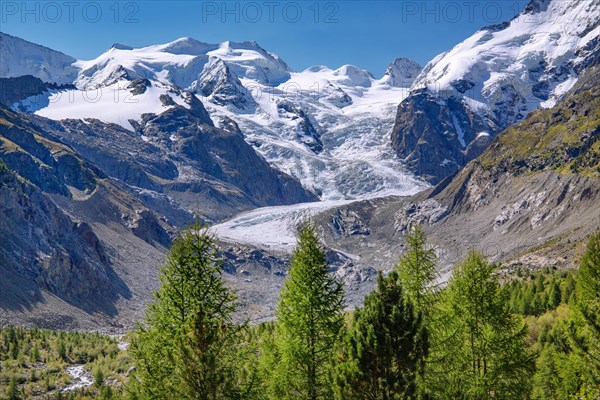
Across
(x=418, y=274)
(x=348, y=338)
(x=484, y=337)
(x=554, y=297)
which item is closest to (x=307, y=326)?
(x=348, y=338)

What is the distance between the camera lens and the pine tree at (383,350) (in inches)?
914

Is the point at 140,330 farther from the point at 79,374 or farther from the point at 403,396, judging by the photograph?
the point at 79,374

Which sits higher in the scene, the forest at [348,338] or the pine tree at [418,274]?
the pine tree at [418,274]

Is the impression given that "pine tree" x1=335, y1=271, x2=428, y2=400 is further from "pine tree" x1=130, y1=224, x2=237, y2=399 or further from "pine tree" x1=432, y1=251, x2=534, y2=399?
"pine tree" x1=432, y1=251, x2=534, y2=399

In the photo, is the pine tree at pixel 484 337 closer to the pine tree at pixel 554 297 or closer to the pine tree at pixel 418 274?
the pine tree at pixel 418 274

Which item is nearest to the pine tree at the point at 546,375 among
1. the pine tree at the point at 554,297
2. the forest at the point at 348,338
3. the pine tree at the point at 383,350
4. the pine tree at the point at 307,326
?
the forest at the point at 348,338

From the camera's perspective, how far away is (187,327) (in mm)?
22344

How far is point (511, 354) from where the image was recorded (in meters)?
32.2

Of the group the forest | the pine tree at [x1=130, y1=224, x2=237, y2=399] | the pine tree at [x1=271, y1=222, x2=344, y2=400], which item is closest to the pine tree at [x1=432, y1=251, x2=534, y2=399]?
the forest

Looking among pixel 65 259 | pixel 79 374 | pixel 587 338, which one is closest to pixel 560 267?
pixel 79 374

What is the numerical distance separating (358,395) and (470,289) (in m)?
12.0

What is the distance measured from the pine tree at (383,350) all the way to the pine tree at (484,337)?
24.9ft

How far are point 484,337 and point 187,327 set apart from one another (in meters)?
17.0

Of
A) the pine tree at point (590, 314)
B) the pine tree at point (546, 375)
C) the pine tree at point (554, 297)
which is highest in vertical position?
the pine tree at point (554, 297)
